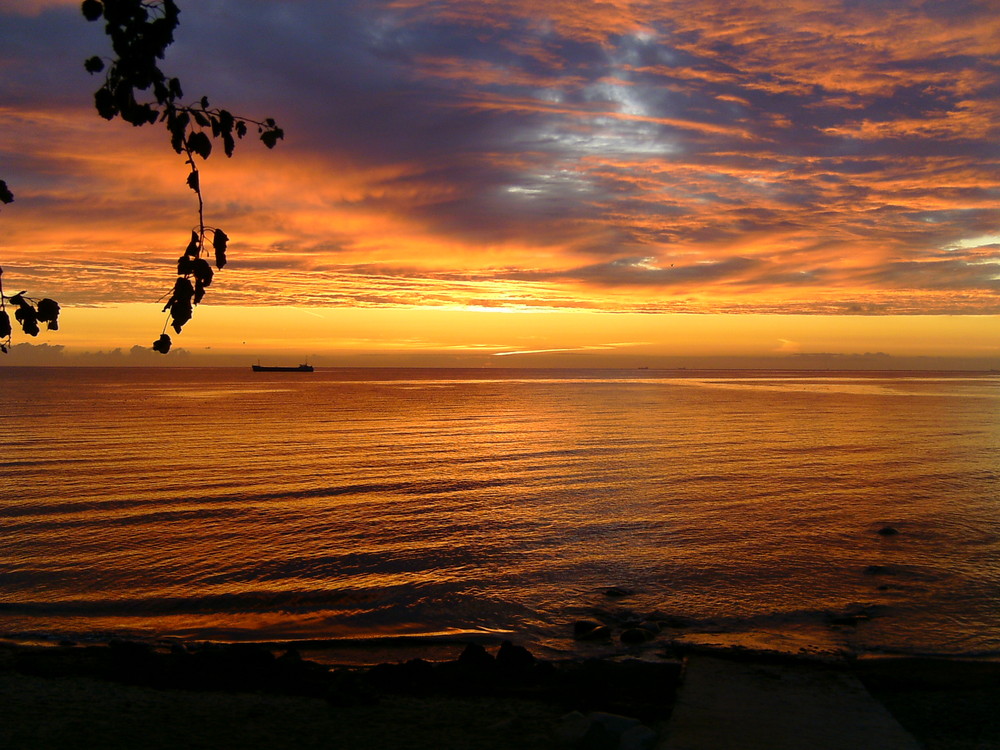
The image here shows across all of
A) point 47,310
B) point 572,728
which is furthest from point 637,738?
point 47,310

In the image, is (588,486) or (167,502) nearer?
(167,502)

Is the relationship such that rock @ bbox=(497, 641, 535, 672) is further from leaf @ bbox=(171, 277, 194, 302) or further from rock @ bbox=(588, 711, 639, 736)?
leaf @ bbox=(171, 277, 194, 302)

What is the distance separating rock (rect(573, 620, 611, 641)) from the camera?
15.0 m

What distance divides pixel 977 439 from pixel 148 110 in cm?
6516

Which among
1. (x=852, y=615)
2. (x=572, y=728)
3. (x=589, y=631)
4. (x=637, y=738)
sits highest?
(x=637, y=738)

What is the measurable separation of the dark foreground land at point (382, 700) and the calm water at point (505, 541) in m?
1.89

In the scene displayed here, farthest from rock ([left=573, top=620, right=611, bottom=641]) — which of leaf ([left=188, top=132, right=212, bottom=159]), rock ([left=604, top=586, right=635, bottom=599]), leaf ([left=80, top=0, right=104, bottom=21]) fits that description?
leaf ([left=80, top=0, right=104, bottom=21])

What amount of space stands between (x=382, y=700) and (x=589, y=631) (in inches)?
206

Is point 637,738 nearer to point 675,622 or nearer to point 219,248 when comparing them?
point 675,622

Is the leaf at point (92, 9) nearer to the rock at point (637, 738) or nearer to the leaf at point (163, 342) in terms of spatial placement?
the leaf at point (163, 342)

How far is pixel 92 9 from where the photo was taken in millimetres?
3791

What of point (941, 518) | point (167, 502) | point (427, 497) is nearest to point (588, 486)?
point (427, 497)

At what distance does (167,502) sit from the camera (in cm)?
2967

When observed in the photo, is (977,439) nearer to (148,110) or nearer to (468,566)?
(468,566)
